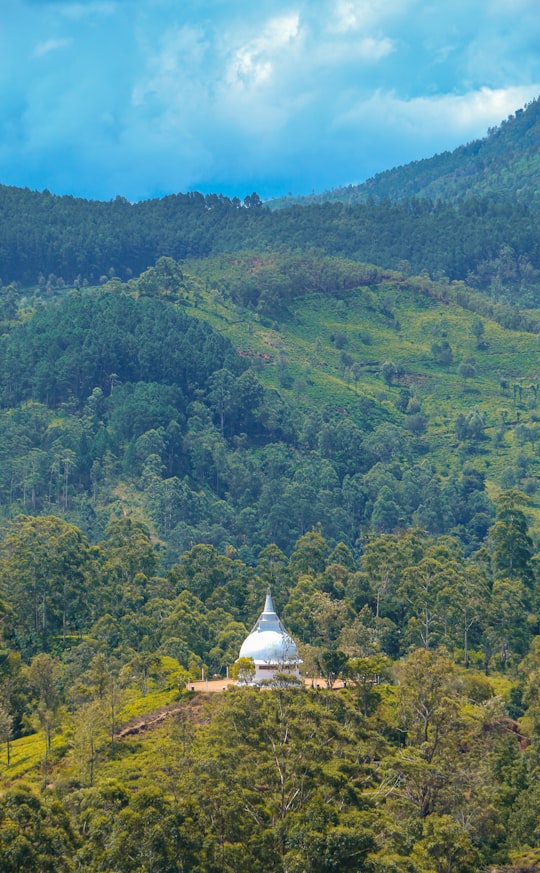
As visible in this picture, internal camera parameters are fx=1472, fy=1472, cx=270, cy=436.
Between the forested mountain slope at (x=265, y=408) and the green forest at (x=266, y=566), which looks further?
the forested mountain slope at (x=265, y=408)

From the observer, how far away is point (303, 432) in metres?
148

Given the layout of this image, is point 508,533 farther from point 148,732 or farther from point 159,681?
point 148,732

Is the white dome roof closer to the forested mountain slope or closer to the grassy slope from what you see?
the forested mountain slope

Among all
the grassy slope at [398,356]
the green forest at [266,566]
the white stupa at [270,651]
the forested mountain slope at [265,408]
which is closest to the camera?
the green forest at [266,566]

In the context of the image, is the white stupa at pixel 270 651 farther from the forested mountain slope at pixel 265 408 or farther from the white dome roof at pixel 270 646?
the forested mountain slope at pixel 265 408

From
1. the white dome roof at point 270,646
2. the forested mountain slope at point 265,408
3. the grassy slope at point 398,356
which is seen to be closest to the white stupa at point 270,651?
the white dome roof at point 270,646

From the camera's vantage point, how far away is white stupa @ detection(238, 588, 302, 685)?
70125mm

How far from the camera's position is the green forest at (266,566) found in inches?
2114

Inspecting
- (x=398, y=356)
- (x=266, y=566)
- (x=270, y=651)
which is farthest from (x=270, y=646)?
(x=398, y=356)

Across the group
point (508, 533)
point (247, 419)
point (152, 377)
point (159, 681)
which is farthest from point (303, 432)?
point (159, 681)

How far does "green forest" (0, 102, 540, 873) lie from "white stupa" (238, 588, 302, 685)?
831 millimetres

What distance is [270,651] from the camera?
71250mm

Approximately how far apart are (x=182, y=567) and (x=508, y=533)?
2279cm

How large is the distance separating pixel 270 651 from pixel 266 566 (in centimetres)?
2979
